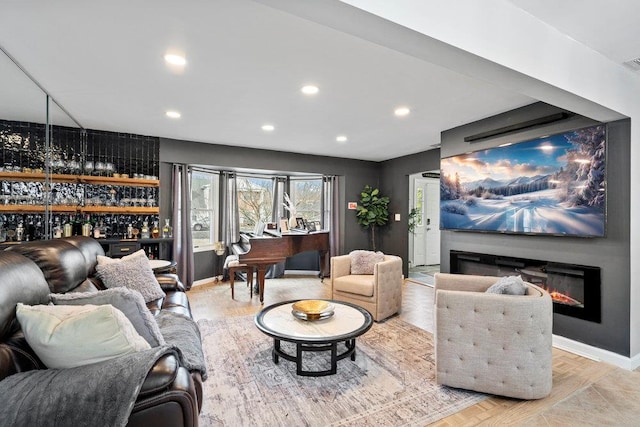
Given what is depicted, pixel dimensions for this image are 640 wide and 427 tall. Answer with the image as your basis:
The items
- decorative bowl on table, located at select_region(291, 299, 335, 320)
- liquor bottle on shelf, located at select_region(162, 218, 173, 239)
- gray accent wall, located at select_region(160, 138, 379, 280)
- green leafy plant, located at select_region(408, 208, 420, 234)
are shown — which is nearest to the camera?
decorative bowl on table, located at select_region(291, 299, 335, 320)

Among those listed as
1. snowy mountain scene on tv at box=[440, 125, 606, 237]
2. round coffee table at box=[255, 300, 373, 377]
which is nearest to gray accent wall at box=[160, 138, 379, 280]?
snowy mountain scene on tv at box=[440, 125, 606, 237]

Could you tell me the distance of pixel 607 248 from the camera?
2766mm

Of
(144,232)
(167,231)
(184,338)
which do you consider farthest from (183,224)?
(184,338)

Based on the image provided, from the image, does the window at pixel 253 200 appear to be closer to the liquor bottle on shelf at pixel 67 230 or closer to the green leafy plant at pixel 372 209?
the green leafy plant at pixel 372 209

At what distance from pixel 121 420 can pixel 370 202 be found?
19.1 feet

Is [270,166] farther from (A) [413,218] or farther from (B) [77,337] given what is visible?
(B) [77,337]

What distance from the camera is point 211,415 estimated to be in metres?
1.98

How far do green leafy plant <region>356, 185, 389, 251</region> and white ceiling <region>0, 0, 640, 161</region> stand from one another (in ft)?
7.41

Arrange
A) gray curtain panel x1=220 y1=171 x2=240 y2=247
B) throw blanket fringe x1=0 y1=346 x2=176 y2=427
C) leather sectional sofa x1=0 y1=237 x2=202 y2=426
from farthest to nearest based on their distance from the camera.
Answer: gray curtain panel x1=220 y1=171 x2=240 y2=247, leather sectional sofa x1=0 y1=237 x2=202 y2=426, throw blanket fringe x1=0 y1=346 x2=176 y2=427

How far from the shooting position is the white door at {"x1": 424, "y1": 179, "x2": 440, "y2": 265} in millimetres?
7531

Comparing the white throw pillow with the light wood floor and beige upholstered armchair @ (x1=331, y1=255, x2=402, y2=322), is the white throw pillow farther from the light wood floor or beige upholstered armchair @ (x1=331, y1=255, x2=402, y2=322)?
beige upholstered armchair @ (x1=331, y1=255, x2=402, y2=322)

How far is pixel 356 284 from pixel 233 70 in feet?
8.57

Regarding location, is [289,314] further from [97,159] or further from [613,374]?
[97,159]

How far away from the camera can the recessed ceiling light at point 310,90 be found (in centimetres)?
285
